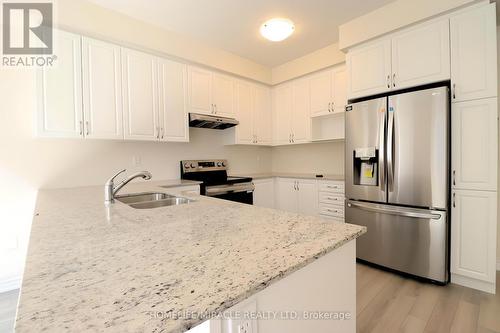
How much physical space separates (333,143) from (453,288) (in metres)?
2.24

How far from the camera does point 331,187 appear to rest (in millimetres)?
3113

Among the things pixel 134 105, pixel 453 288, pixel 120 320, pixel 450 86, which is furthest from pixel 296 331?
pixel 134 105

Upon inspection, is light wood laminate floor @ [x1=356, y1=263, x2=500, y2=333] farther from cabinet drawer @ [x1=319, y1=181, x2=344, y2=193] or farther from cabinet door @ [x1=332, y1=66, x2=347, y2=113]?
cabinet door @ [x1=332, y1=66, x2=347, y2=113]

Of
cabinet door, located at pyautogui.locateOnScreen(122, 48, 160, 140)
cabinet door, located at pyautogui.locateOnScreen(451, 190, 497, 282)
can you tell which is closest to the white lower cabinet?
cabinet door, located at pyautogui.locateOnScreen(451, 190, 497, 282)

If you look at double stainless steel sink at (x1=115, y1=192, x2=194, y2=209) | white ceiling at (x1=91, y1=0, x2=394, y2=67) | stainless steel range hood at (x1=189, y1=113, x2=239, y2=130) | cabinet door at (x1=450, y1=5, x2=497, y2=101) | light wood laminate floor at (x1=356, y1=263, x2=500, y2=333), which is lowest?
light wood laminate floor at (x1=356, y1=263, x2=500, y2=333)

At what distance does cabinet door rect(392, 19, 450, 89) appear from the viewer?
211 cm

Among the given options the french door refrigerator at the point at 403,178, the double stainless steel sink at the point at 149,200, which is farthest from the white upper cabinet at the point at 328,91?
the double stainless steel sink at the point at 149,200

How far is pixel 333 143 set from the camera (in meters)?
3.73

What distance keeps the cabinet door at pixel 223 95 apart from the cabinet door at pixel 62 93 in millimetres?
1573

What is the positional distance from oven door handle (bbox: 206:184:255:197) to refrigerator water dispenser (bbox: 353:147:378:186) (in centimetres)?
138

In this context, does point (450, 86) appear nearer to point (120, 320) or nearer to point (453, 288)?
point (453, 288)

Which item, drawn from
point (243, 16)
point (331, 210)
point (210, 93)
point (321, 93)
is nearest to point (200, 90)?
point (210, 93)

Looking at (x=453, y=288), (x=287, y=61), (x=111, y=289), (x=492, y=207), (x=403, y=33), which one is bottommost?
(x=453, y=288)

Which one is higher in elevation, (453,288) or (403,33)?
(403,33)
